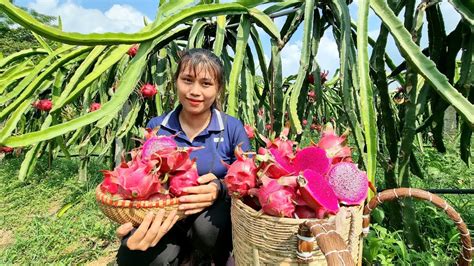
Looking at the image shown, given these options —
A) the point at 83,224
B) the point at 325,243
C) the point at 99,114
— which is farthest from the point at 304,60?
the point at 83,224

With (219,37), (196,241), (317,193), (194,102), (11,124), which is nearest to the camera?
(317,193)

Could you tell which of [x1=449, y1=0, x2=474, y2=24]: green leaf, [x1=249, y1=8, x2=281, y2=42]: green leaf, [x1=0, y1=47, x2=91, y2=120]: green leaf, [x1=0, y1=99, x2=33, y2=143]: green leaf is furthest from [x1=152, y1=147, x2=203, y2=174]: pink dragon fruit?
[x1=0, y1=47, x2=91, y2=120]: green leaf

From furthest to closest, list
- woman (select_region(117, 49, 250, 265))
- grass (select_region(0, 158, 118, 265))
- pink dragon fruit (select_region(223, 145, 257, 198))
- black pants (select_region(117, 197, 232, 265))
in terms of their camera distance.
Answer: grass (select_region(0, 158, 118, 265))
black pants (select_region(117, 197, 232, 265))
woman (select_region(117, 49, 250, 265))
pink dragon fruit (select_region(223, 145, 257, 198))

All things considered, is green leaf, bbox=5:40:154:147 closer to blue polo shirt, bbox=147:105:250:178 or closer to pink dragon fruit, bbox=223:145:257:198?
blue polo shirt, bbox=147:105:250:178

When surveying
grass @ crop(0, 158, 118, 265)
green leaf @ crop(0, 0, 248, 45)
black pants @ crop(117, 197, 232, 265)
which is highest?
green leaf @ crop(0, 0, 248, 45)

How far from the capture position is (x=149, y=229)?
833 mm

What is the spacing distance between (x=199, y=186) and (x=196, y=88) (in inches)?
13.4

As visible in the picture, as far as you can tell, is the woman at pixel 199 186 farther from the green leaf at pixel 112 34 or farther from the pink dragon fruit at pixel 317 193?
the pink dragon fruit at pixel 317 193

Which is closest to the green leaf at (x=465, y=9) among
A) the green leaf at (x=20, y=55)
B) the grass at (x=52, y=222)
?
the grass at (x=52, y=222)

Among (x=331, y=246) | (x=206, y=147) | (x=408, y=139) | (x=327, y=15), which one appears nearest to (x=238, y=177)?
(x=331, y=246)

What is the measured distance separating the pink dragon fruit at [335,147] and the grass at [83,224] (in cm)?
51

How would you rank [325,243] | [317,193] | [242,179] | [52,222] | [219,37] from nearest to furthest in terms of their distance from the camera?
Result: [325,243] < [317,193] < [242,179] < [219,37] < [52,222]

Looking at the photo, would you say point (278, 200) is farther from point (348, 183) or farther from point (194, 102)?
point (194, 102)

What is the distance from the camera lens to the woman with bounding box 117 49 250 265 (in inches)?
34.6
